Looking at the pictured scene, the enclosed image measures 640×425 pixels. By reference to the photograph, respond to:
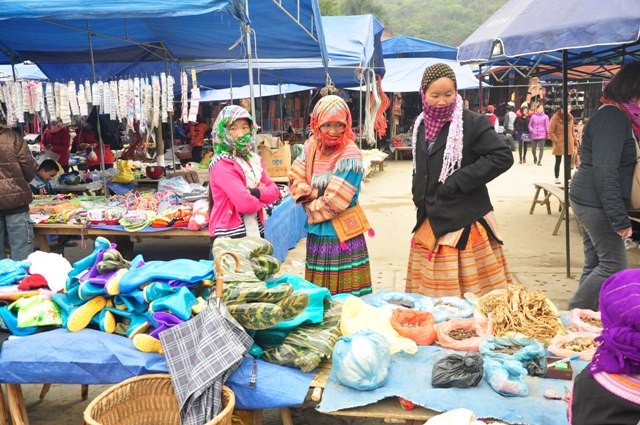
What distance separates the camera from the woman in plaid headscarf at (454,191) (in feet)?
10.3

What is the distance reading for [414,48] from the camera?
21109 millimetres

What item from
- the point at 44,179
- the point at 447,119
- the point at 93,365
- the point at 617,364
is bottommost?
the point at 93,365

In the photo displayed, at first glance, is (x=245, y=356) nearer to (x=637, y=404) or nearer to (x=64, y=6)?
(x=637, y=404)

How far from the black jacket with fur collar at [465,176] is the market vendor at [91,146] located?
264 inches

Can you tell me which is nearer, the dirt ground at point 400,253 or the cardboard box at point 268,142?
the dirt ground at point 400,253

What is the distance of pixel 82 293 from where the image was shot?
9.18ft

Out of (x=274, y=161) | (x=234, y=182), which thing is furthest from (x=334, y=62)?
(x=234, y=182)

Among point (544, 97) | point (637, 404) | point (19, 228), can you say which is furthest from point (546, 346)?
point (544, 97)

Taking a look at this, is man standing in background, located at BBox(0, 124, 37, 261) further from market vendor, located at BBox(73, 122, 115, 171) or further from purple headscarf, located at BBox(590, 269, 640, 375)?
purple headscarf, located at BBox(590, 269, 640, 375)

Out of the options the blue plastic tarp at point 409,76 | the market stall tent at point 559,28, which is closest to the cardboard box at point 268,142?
the market stall tent at point 559,28

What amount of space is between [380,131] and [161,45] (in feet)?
20.2

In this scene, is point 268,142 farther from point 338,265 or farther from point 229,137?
point 338,265

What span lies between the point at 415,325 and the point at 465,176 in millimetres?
927

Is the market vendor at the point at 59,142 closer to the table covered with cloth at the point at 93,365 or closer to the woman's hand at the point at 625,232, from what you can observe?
the table covered with cloth at the point at 93,365
